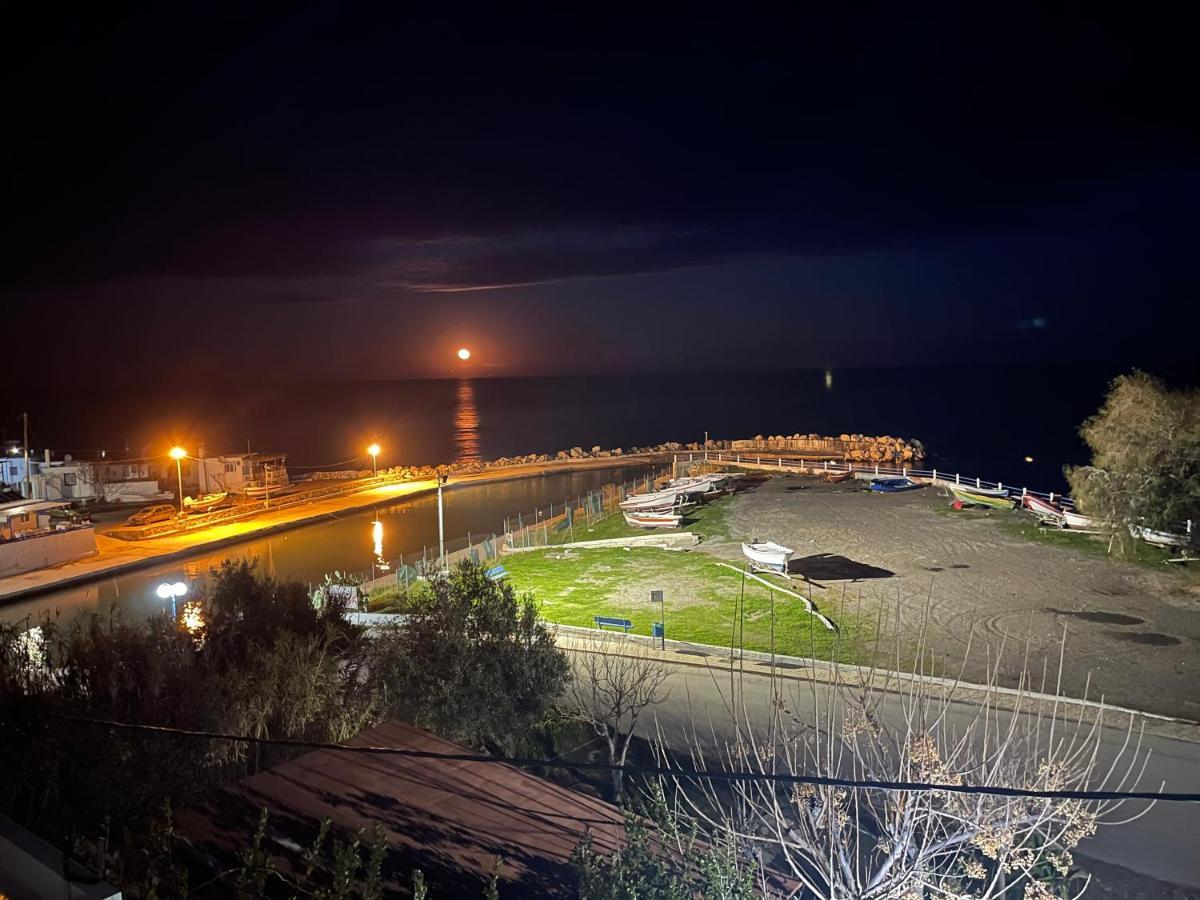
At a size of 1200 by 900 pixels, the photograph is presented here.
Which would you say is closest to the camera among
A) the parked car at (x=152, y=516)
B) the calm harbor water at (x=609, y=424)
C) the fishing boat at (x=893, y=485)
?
the parked car at (x=152, y=516)

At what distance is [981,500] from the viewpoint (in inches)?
1175

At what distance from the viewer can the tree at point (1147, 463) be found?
785 inches

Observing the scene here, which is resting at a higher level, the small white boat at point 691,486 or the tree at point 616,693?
the small white boat at point 691,486

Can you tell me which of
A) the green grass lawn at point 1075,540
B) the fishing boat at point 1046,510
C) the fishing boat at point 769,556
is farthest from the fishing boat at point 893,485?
the fishing boat at point 769,556

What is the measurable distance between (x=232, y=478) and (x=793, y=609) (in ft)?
119

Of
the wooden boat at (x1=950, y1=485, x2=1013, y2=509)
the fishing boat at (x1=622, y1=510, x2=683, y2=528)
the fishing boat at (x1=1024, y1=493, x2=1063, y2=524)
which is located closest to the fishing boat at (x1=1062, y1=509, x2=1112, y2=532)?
the fishing boat at (x1=1024, y1=493, x2=1063, y2=524)

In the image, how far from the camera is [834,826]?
5547 millimetres

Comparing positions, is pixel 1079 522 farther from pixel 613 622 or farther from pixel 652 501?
pixel 613 622

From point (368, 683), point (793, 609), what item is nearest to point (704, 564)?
point (793, 609)

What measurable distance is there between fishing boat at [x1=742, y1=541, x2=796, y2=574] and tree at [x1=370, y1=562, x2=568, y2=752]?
10670 mm

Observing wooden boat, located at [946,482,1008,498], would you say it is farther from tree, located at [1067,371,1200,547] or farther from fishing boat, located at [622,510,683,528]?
fishing boat, located at [622,510,683,528]

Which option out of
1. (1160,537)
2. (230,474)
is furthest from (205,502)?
(1160,537)

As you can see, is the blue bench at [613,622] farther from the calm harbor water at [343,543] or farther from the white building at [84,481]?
the white building at [84,481]

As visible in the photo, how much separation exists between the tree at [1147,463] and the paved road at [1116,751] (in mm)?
10567
